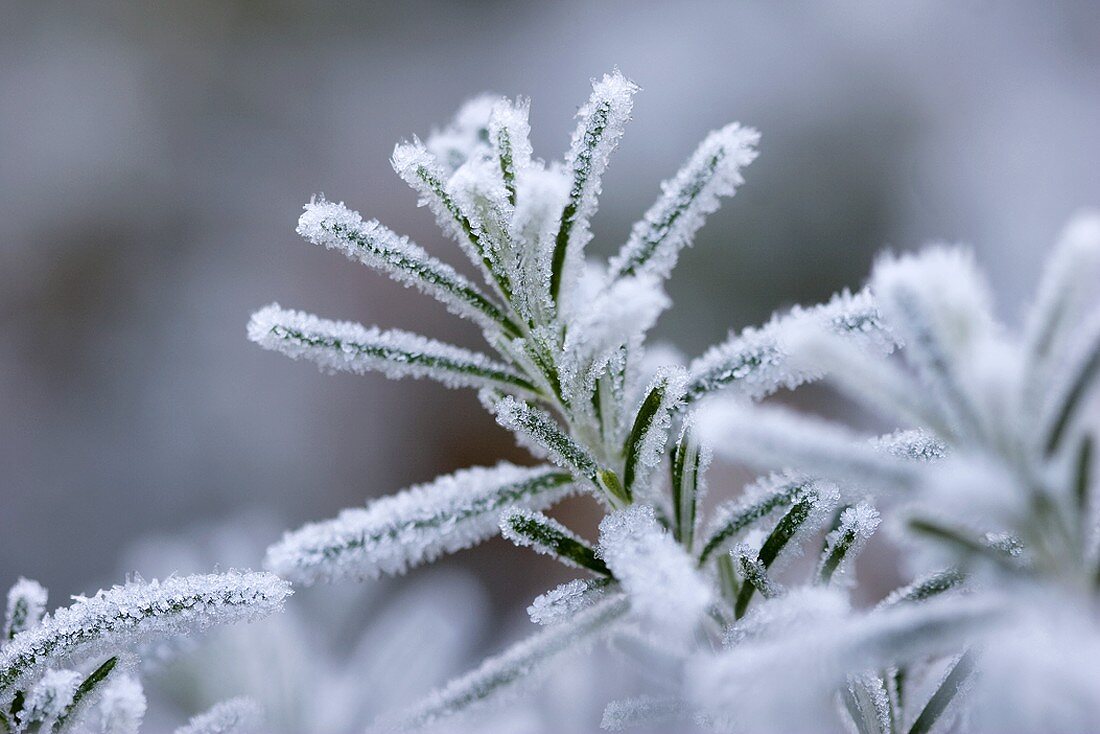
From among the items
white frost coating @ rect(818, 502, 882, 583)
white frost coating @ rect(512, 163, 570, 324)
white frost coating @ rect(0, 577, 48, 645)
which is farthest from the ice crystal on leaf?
white frost coating @ rect(818, 502, 882, 583)

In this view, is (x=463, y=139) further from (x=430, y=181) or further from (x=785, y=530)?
(x=785, y=530)

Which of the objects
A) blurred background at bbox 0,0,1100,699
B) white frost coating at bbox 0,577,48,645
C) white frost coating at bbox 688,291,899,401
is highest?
blurred background at bbox 0,0,1100,699

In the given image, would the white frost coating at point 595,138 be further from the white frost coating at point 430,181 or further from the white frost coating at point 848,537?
the white frost coating at point 848,537

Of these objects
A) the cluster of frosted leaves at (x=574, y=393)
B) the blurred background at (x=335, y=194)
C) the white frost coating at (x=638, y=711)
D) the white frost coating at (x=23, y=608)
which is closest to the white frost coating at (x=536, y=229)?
the cluster of frosted leaves at (x=574, y=393)

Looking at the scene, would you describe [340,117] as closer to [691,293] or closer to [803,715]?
[691,293]

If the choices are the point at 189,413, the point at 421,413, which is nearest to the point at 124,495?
the point at 189,413

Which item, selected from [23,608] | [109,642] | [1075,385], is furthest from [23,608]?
[1075,385]

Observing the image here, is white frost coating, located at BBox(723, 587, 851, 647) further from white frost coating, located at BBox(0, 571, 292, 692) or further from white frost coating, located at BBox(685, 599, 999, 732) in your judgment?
white frost coating, located at BBox(0, 571, 292, 692)
